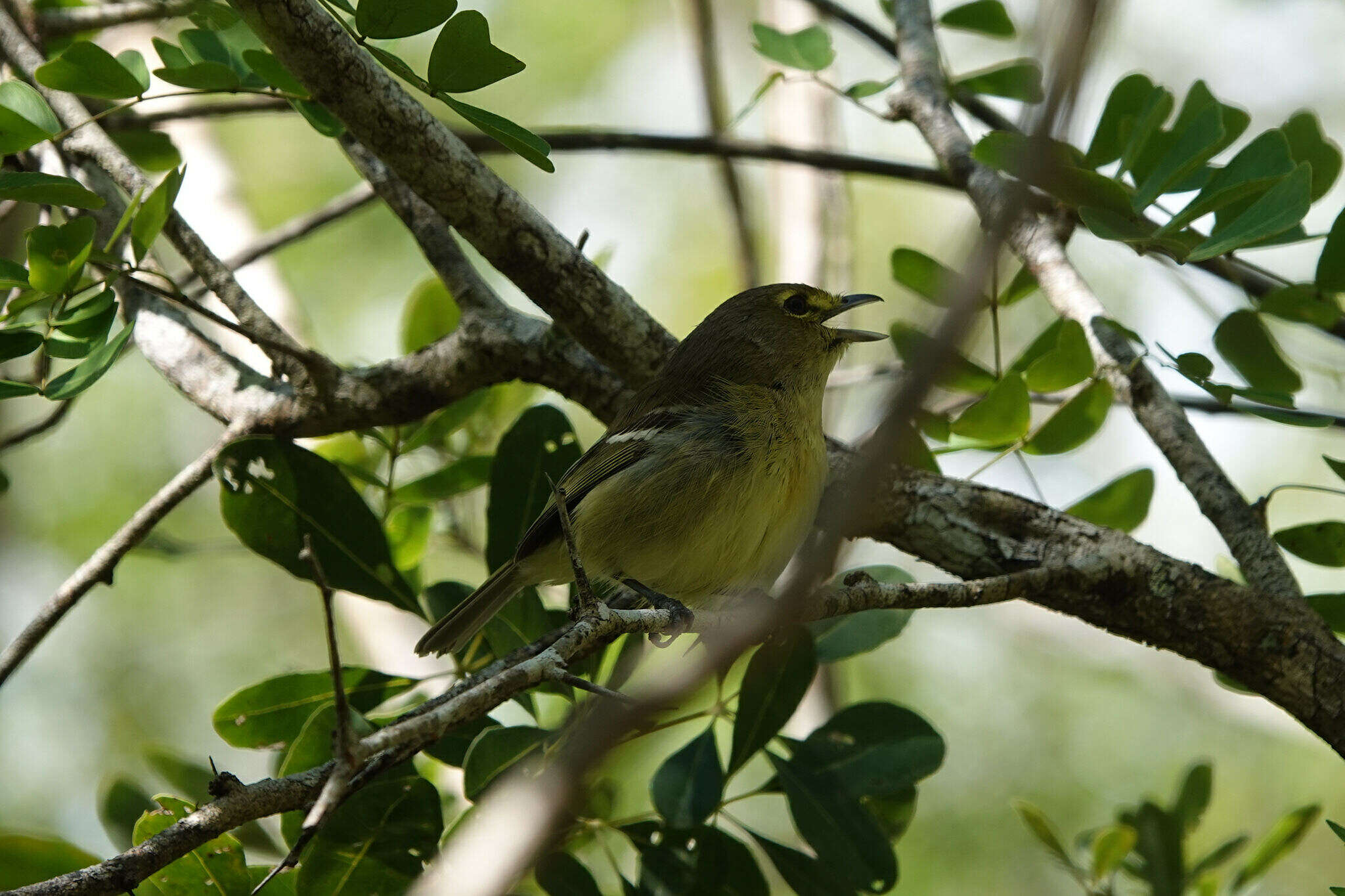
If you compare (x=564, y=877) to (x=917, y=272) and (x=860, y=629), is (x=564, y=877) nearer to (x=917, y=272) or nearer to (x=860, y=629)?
(x=860, y=629)

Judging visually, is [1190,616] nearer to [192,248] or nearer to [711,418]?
[711,418]

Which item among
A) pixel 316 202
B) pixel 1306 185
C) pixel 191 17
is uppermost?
pixel 316 202

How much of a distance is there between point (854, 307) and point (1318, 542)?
1.98 m

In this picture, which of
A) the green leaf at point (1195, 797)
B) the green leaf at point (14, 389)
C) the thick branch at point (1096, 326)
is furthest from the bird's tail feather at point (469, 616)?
the green leaf at point (1195, 797)

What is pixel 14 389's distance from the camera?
2.98 m

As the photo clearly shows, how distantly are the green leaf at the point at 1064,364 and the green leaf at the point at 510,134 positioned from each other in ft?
5.22

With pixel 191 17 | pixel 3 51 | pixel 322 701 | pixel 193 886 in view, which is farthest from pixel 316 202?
pixel 193 886

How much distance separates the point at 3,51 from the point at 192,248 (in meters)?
1.39

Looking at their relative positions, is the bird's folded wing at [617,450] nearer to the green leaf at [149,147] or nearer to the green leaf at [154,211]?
the green leaf at [154,211]

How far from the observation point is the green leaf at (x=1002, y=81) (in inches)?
151

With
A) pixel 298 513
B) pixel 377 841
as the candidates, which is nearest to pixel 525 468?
pixel 298 513

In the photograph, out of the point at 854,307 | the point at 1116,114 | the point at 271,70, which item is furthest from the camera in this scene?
the point at 854,307

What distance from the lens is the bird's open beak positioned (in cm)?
430

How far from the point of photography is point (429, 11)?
2.66 metres
